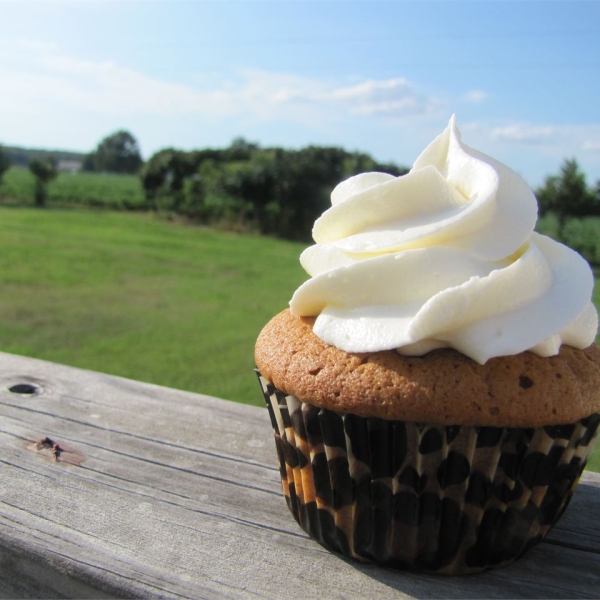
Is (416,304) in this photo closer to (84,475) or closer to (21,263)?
(84,475)

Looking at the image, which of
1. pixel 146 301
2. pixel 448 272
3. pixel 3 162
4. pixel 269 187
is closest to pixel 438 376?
pixel 448 272

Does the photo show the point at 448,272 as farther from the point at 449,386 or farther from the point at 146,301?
the point at 146,301

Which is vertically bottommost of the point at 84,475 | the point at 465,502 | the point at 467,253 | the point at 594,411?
the point at 84,475

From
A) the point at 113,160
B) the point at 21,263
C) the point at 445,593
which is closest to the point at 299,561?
the point at 445,593

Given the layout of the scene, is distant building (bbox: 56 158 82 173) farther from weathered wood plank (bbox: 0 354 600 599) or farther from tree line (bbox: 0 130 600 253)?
weathered wood plank (bbox: 0 354 600 599)

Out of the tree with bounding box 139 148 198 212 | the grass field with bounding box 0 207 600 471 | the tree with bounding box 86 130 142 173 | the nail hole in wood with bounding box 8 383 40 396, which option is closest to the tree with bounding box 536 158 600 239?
the grass field with bounding box 0 207 600 471

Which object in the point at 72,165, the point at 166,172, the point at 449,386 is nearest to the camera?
the point at 449,386
